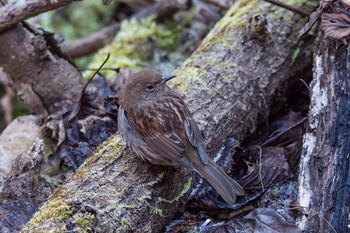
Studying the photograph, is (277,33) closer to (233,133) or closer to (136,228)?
(233,133)

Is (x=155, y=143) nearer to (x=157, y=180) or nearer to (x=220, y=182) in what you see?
(x=157, y=180)

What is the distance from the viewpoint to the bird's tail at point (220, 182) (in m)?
3.95

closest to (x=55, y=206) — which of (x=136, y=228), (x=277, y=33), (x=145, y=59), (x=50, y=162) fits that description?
(x=136, y=228)

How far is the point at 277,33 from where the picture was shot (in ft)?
18.5

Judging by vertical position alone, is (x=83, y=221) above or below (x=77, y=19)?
above

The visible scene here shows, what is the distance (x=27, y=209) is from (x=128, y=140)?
915 mm

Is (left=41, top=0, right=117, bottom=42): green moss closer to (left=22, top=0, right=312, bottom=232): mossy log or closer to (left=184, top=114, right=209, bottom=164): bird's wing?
(left=22, top=0, right=312, bottom=232): mossy log

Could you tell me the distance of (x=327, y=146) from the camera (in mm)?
4078

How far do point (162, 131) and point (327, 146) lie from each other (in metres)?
1.21

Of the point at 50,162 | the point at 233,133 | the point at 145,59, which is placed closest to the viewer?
the point at 233,133

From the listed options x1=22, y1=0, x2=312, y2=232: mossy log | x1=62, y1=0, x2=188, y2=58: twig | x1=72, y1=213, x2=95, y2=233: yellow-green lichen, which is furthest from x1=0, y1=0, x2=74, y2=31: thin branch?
x1=62, y1=0, x2=188, y2=58: twig

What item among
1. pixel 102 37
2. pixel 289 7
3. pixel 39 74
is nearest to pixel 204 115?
pixel 289 7

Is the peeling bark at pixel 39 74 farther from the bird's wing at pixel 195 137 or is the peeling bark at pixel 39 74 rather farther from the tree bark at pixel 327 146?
the tree bark at pixel 327 146

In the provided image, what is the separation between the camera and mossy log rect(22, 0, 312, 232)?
11.7 ft
